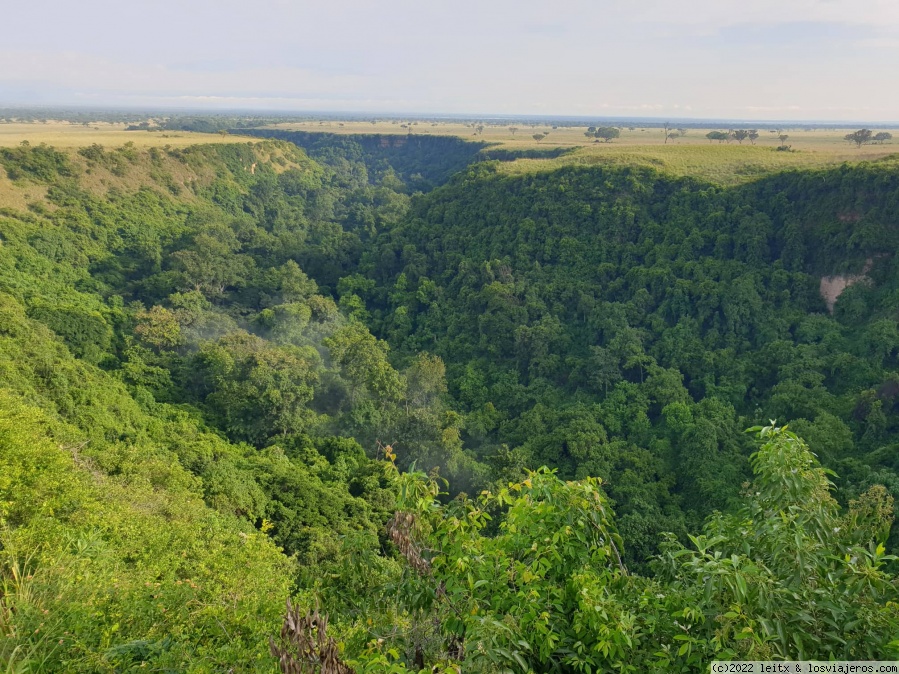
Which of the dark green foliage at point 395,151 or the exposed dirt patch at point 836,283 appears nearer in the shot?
the exposed dirt patch at point 836,283

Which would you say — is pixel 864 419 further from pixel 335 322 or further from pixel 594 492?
pixel 335 322

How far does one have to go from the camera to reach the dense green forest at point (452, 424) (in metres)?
4.84

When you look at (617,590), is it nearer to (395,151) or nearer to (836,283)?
(836,283)

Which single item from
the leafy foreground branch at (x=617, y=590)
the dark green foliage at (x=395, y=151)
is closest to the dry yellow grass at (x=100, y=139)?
the dark green foliage at (x=395, y=151)

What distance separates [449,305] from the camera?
43.9 m

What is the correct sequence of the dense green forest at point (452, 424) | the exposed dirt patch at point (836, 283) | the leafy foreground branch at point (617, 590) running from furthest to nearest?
1. the exposed dirt patch at point (836, 283)
2. the dense green forest at point (452, 424)
3. the leafy foreground branch at point (617, 590)

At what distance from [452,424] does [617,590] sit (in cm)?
2414

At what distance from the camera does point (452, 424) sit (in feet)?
96.4

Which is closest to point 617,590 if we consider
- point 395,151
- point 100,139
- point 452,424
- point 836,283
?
point 452,424

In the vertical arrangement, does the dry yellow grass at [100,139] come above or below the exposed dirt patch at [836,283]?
above

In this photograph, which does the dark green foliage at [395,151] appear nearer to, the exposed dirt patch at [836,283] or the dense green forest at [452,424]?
the dense green forest at [452,424]

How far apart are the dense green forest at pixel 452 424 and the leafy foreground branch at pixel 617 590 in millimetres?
38

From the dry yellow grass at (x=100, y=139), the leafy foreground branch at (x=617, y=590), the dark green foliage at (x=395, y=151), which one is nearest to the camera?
the leafy foreground branch at (x=617, y=590)

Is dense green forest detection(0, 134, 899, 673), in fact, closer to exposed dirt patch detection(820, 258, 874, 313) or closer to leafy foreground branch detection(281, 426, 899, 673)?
leafy foreground branch detection(281, 426, 899, 673)
